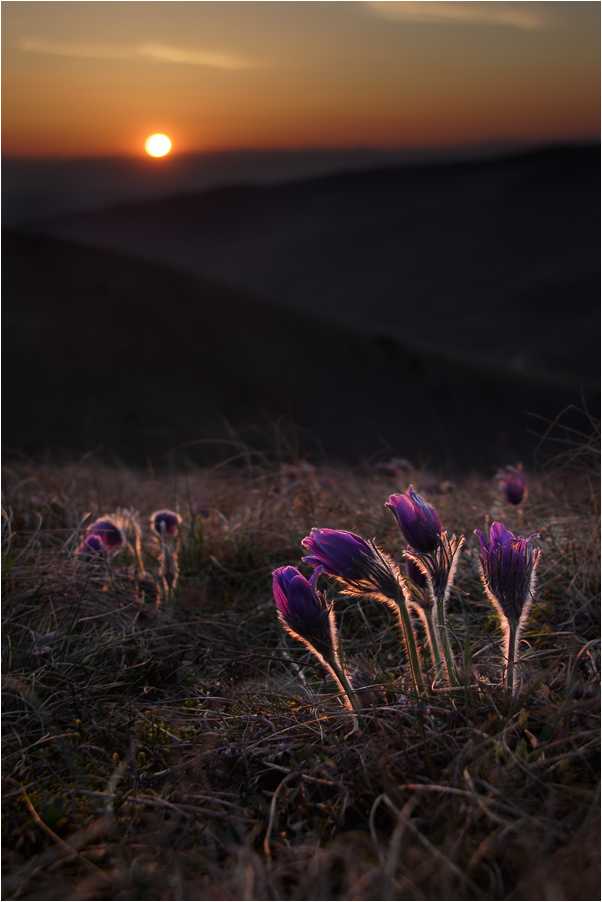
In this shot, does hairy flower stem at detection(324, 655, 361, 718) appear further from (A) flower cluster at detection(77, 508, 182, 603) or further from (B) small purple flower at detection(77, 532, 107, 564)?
(B) small purple flower at detection(77, 532, 107, 564)

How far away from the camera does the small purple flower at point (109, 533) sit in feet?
8.62

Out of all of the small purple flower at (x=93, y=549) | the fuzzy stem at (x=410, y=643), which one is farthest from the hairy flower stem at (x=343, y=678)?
the small purple flower at (x=93, y=549)

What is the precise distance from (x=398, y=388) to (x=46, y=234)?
26881 millimetres

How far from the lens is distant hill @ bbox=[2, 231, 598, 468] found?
1302 inches

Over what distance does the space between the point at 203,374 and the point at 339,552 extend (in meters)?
38.6

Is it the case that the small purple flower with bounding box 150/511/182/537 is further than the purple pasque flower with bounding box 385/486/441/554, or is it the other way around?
the small purple flower with bounding box 150/511/182/537

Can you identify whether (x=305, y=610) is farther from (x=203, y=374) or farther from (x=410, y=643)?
(x=203, y=374)

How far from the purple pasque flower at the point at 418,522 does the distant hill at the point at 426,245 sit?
50.7 m

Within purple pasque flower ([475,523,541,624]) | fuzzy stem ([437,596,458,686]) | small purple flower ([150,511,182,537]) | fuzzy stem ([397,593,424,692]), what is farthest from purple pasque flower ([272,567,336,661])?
small purple flower ([150,511,182,537])

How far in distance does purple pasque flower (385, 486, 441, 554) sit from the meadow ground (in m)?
0.29

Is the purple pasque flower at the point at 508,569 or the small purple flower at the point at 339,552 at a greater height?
the small purple flower at the point at 339,552

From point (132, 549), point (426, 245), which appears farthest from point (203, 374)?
point (426, 245)

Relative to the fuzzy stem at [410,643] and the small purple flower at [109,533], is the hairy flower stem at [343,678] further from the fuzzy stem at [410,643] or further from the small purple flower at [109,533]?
the small purple flower at [109,533]

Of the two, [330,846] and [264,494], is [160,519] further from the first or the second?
[330,846]
